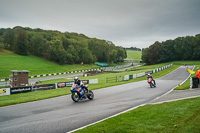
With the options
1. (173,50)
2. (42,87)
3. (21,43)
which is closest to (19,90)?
(42,87)

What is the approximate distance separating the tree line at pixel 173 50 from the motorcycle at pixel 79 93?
8913cm

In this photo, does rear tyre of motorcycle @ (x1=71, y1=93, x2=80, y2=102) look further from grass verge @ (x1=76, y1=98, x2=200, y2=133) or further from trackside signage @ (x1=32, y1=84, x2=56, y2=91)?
trackside signage @ (x1=32, y1=84, x2=56, y2=91)

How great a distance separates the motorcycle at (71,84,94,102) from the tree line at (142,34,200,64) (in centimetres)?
8913

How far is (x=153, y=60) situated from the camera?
320ft

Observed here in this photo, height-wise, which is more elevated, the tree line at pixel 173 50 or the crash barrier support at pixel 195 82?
the tree line at pixel 173 50

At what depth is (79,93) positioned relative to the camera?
43.2ft

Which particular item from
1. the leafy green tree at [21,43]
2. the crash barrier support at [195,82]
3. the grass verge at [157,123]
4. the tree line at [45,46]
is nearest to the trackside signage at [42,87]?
the grass verge at [157,123]

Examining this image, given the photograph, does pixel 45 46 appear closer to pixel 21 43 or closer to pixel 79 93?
pixel 21 43

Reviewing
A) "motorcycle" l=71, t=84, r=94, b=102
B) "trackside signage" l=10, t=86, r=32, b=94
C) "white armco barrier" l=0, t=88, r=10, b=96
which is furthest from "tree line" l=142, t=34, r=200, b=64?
"motorcycle" l=71, t=84, r=94, b=102

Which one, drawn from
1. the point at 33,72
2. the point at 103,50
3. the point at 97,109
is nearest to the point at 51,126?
the point at 97,109

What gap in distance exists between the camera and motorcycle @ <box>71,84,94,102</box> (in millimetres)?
12959

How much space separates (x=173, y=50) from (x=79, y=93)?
99.5 meters

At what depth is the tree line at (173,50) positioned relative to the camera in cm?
9362

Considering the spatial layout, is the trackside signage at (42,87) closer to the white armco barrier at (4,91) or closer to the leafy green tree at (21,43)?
the white armco barrier at (4,91)
